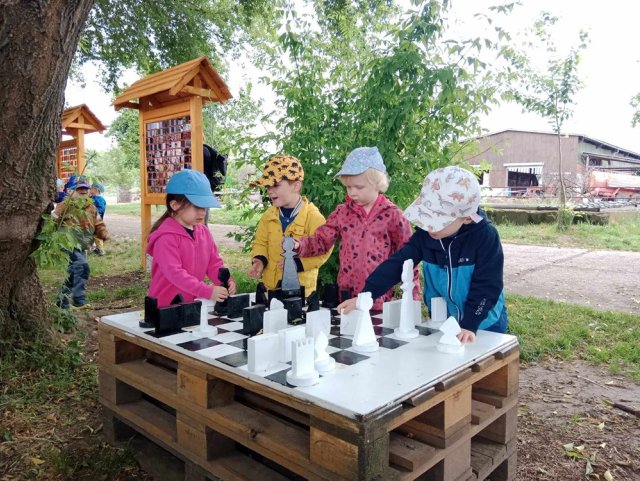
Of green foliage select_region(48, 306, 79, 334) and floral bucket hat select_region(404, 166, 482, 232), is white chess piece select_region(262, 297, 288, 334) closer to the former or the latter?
floral bucket hat select_region(404, 166, 482, 232)

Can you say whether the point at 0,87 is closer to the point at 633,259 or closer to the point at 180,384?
the point at 180,384

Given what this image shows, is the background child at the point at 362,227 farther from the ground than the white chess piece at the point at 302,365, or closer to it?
farther from the ground

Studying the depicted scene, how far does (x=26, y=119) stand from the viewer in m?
3.06

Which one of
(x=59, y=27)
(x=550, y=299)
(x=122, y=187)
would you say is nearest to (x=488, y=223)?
(x=59, y=27)

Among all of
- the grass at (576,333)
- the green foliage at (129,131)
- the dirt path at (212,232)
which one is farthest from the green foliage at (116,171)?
the grass at (576,333)

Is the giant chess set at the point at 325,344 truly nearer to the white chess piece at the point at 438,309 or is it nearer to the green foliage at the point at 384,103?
the white chess piece at the point at 438,309

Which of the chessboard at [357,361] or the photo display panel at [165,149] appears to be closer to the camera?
the chessboard at [357,361]

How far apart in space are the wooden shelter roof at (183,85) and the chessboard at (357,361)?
4587mm

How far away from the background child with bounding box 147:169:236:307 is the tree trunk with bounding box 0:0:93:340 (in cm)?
111

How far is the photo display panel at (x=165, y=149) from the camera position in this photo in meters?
6.67

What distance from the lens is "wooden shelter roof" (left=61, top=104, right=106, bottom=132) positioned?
1153 cm

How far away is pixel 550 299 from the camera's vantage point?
19.3 ft

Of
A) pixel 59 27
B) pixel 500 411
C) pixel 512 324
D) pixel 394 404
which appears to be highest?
pixel 59 27

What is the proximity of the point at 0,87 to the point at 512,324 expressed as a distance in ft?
14.5
